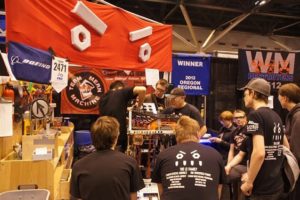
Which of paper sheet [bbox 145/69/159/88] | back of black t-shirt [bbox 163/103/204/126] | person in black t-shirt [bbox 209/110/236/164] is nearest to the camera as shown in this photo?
back of black t-shirt [bbox 163/103/204/126]

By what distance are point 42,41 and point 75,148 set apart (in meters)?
3.61

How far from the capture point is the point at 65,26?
312 centimetres

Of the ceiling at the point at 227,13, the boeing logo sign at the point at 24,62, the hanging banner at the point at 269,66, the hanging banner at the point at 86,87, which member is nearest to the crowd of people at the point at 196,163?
the boeing logo sign at the point at 24,62

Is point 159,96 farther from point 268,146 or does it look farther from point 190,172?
point 190,172

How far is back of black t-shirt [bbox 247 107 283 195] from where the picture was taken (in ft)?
8.46

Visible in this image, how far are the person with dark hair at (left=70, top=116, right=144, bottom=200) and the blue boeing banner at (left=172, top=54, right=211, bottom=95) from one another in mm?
4327

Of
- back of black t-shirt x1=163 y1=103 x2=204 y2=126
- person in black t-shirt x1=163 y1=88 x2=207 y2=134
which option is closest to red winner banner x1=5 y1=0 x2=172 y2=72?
person in black t-shirt x1=163 y1=88 x2=207 y2=134

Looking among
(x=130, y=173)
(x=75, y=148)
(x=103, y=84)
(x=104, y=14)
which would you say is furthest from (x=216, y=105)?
(x=130, y=173)

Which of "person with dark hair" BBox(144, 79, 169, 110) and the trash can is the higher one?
"person with dark hair" BBox(144, 79, 169, 110)

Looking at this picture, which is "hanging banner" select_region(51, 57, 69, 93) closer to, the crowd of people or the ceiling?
the crowd of people

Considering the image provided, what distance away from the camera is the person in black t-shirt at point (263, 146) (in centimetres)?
255

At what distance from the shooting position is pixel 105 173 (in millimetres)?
2082

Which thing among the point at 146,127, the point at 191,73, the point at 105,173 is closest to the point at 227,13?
the point at 191,73

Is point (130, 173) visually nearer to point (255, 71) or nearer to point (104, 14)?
point (104, 14)
